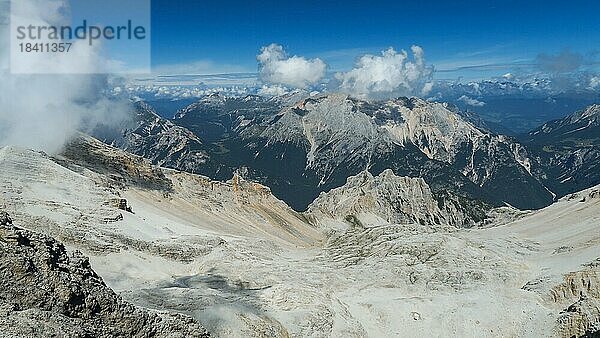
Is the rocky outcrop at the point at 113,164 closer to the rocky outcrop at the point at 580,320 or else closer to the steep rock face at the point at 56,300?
the steep rock face at the point at 56,300

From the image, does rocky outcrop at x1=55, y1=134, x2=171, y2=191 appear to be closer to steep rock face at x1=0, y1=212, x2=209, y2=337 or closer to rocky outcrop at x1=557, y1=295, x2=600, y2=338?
steep rock face at x1=0, y1=212, x2=209, y2=337

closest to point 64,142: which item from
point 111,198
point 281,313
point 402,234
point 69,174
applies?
point 69,174

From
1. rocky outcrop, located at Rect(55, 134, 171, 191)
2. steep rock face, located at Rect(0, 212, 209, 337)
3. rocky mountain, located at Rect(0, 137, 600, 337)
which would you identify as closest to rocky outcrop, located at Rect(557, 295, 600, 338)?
rocky mountain, located at Rect(0, 137, 600, 337)

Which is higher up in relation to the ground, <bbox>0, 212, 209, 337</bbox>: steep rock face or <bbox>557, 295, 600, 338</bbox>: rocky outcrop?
<bbox>0, 212, 209, 337</bbox>: steep rock face

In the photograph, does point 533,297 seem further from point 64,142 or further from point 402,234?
point 64,142

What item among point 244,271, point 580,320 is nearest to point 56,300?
point 244,271

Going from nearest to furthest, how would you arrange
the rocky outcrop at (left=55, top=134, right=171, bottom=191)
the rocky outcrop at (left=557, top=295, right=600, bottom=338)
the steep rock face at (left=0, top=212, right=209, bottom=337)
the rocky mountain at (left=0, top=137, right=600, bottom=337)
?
the steep rock face at (left=0, top=212, right=209, bottom=337) < the rocky mountain at (left=0, top=137, right=600, bottom=337) < the rocky outcrop at (left=557, top=295, right=600, bottom=338) < the rocky outcrop at (left=55, top=134, right=171, bottom=191)

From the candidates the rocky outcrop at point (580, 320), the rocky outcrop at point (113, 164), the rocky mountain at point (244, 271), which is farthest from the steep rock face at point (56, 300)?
the rocky outcrop at point (113, 164)

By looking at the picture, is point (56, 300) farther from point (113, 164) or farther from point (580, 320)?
Result: point (113, 164)
